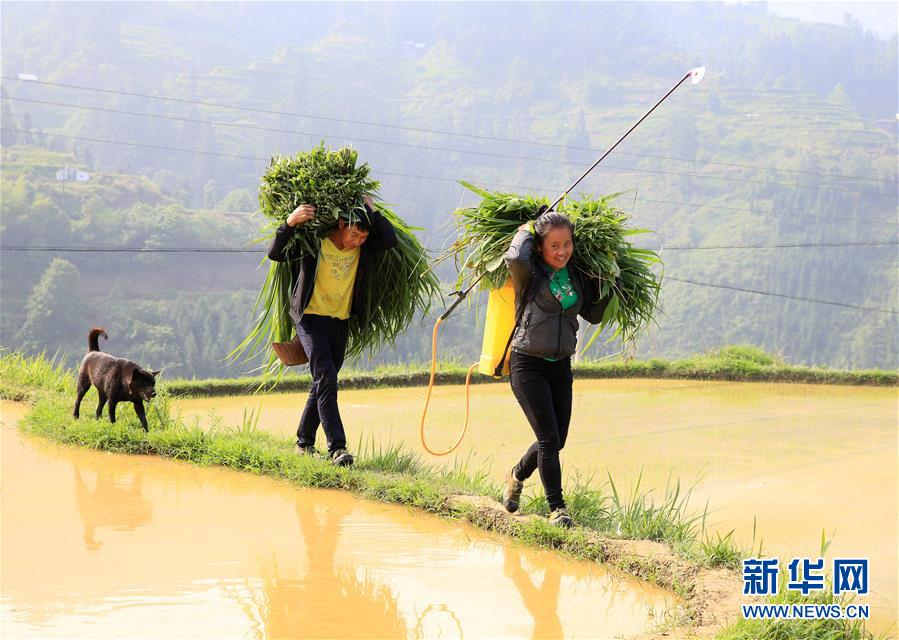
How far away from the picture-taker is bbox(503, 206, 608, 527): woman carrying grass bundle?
18.5 ft

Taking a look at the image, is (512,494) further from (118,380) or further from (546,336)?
(118,380)

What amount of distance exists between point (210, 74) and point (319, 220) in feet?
395

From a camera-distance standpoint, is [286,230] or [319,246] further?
[319,246]

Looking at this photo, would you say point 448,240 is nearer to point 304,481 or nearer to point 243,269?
point 304,481

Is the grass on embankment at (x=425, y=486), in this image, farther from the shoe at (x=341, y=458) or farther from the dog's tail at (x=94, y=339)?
the dog's tail at (x=94, y=339)

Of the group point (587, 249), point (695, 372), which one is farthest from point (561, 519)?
point (695, 372)

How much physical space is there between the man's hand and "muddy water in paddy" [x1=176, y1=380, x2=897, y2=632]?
1.61m

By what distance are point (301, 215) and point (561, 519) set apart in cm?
252

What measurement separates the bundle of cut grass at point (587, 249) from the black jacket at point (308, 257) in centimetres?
77

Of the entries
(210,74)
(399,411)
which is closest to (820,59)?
(210,74)

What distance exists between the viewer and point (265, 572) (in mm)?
4934

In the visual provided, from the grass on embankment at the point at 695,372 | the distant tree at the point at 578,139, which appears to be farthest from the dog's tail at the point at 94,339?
the distant tree at the point at 578,139

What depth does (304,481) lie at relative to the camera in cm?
652

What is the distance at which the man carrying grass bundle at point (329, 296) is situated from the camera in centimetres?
675
